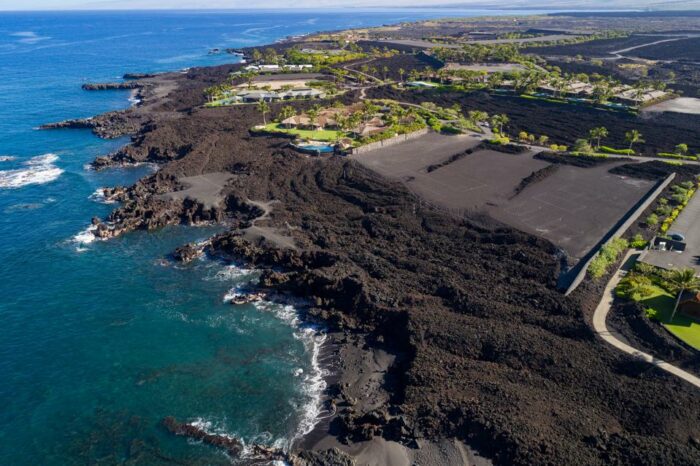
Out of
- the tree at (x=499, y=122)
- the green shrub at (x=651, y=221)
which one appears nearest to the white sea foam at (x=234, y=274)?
the green shrub at (x=651, y=221)

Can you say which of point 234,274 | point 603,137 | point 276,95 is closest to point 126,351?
point 234,274

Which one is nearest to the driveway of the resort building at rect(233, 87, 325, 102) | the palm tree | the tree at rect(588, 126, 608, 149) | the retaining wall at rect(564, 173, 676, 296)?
the retaining wall at rect(564, 173, 676, 296)

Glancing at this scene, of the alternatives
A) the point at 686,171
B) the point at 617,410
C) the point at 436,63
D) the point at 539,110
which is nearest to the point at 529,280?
the point at 617,410

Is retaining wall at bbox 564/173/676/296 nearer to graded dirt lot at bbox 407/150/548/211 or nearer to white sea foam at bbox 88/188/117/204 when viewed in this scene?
graded dirt lot at bbox 407/150/548/211

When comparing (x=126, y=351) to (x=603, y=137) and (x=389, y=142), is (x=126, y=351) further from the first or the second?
(x=603, y=137)

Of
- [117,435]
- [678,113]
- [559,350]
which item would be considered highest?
[678,113]

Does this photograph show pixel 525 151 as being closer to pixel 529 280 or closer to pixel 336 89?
pixel 529 280
